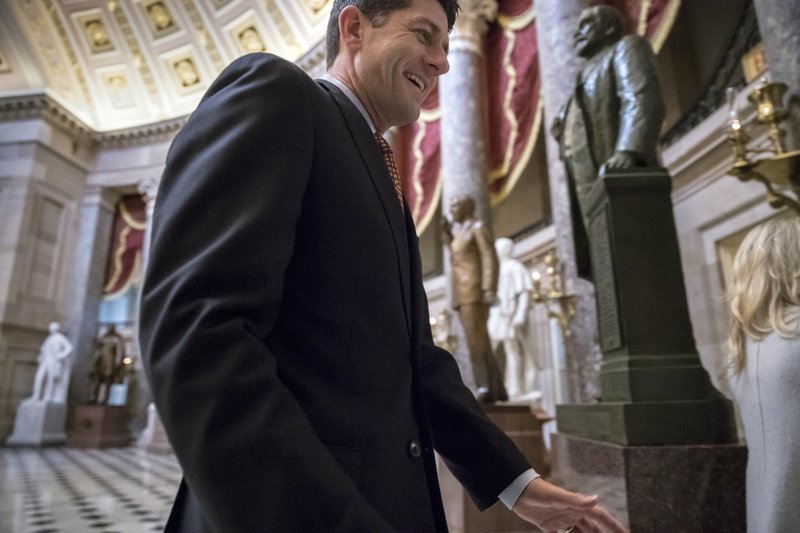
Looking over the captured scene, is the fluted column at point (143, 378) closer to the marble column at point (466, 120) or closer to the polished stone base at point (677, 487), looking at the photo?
the marble column at point (466, 120)

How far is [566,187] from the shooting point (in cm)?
448

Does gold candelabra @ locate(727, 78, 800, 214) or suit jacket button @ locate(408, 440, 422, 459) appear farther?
gold candelabra @ locate(727, 78, 800, 214)

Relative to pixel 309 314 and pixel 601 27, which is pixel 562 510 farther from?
pixel 601 27

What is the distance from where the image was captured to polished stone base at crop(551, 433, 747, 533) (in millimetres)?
1913

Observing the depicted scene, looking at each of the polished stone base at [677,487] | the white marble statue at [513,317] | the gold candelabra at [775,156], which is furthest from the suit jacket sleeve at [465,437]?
the white marble statue at [513,317]

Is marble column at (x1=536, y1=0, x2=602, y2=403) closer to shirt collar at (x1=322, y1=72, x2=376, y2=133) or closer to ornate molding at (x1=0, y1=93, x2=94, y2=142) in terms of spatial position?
shirt collar at (x1=322, y1=72, x2=376, y2=133)

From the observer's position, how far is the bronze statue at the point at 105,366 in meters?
12.2

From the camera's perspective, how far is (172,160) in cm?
Result: 69

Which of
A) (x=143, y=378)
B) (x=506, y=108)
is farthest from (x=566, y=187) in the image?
(x=143, y=378)

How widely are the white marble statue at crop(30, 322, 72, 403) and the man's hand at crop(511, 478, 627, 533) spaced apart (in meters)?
13.8

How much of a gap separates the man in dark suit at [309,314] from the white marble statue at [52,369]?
45.3 ft

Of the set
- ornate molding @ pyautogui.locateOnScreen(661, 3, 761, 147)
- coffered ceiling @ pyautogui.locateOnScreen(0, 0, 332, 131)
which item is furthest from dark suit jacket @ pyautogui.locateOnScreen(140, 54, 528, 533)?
coffered ceiling @ pyautogui.locateOnScreen(0, 0, 332, 131)

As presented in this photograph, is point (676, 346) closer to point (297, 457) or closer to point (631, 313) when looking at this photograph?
point (631, 313)

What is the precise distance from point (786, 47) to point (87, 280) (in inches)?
619
